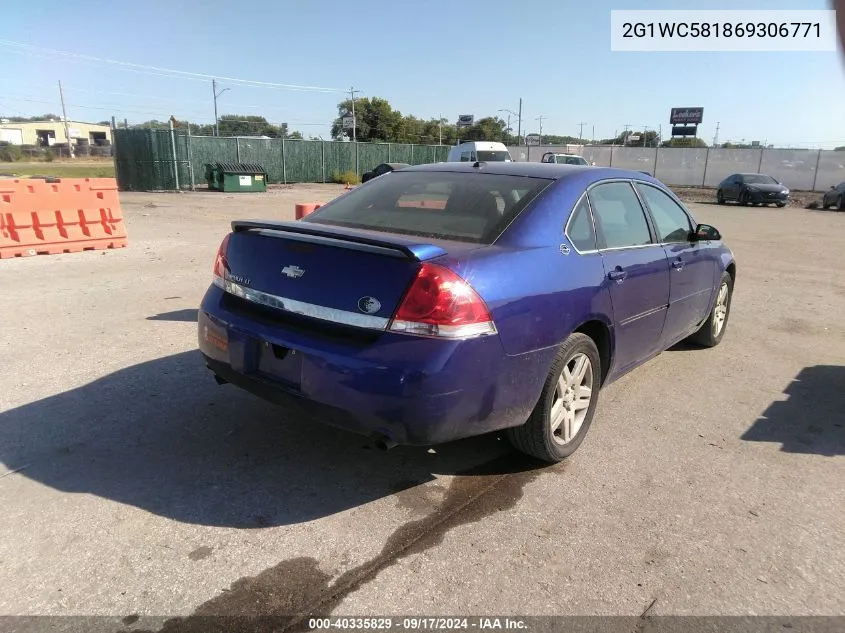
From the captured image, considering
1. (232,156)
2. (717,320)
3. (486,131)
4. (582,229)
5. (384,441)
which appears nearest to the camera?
(384,441)

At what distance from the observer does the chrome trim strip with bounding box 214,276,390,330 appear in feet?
8.87

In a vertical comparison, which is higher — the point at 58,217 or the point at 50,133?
the point at 50,133

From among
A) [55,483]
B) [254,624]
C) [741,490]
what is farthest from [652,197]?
[55,483]

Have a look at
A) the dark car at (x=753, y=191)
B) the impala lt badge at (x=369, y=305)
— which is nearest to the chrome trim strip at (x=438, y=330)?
Result: the impala lt badge at (x=369, y=305)

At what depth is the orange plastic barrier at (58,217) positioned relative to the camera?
9242 mm

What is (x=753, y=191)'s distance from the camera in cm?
2731

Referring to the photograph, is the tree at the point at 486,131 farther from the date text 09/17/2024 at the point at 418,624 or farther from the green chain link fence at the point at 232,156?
the date text 09/17/2024 at the point at 418,624

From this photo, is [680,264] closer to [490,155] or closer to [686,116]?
[490,155]

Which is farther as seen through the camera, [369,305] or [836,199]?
[836,199]

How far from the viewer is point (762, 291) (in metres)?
8.51

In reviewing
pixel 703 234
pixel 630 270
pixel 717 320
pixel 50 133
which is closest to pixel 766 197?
pixel 717 320

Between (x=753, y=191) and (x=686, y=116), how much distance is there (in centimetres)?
3926

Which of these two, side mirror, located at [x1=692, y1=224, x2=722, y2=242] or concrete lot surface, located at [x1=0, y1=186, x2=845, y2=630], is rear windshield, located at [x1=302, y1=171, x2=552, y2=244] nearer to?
concrete lot surface, located at [x1=0, y1=186, x2=845, y2=630]

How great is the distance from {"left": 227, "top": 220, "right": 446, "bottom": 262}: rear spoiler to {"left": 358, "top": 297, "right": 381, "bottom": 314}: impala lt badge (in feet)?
0.73
